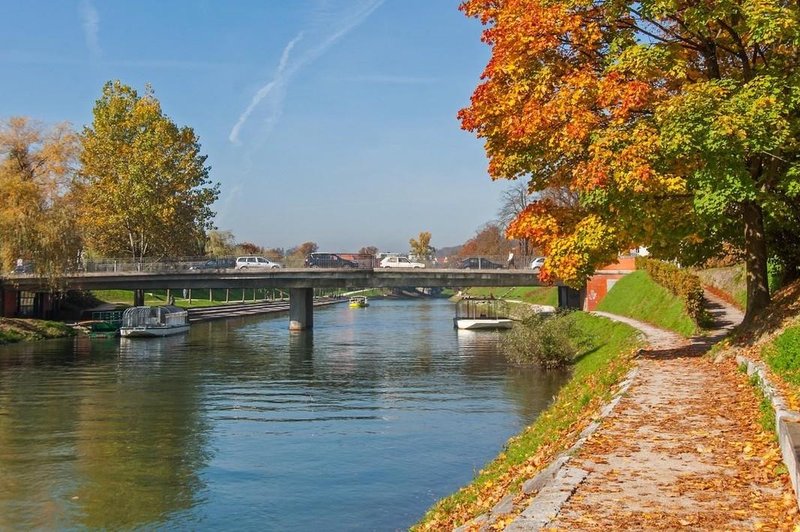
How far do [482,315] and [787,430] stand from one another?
65.0 m

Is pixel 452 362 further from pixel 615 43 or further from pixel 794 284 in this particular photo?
pixel 615 43

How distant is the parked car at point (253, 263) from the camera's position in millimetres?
71481

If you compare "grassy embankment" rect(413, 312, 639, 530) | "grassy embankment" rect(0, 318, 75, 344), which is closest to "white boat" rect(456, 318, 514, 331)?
"grassy embankment" rect(0, 318, 75, 344)

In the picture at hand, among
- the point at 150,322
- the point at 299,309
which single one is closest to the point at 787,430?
the point at 150,322

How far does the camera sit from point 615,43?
20.4 meters

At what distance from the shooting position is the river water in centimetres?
1730

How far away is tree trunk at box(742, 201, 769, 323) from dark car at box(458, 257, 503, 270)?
4298 cm

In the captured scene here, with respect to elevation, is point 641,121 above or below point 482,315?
above

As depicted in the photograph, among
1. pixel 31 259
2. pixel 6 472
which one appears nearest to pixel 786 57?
pixel 6 472

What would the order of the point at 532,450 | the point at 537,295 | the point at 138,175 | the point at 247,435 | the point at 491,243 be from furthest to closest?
the point at 491,243 → the point at 537,295 → the point at 138,175 → the point at 247,435 → the point at 532,450

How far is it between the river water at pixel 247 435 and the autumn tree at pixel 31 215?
9036 mm

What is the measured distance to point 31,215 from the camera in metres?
57.1

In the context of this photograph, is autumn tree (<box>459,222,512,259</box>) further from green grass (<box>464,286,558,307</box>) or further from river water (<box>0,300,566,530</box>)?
river water (<box>0,300,566,530</box>)

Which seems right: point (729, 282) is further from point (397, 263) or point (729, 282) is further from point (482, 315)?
point (397, 263)
